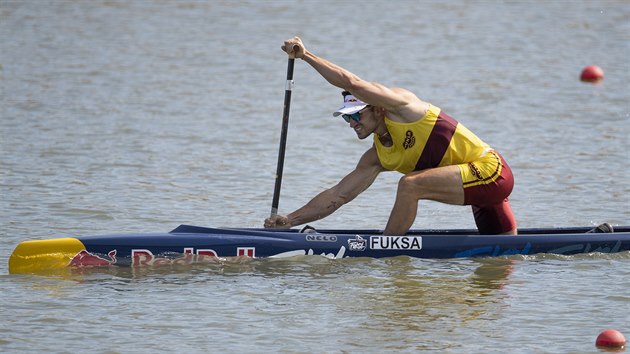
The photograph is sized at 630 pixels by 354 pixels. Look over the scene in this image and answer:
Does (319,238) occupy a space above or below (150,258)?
above

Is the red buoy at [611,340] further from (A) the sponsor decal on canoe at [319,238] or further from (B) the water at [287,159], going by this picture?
(A) the sponsor decal on canoe at [319,238]

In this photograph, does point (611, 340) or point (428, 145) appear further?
point (428, 145)

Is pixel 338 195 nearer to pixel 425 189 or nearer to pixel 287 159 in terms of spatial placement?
pixel 425 189

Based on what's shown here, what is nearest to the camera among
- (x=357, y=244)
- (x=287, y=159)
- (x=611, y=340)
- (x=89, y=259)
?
(x=611, y=340)

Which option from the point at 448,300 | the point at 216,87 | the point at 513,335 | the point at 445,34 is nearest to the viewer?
the point at 513,335

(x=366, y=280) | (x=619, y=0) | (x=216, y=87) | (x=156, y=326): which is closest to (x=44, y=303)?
(x=156, y=326)

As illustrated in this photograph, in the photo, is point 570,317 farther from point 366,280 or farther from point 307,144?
point 307,144

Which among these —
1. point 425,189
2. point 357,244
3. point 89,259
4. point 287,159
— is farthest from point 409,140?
point 287,159

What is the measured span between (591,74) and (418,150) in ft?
38.7

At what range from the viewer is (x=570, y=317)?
31.1ft

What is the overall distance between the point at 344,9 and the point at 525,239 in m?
20.3

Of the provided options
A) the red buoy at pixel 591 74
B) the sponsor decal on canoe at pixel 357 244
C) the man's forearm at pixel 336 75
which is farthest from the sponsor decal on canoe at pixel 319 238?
Result: the red buoy at pixel 591 74

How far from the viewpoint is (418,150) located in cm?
1043

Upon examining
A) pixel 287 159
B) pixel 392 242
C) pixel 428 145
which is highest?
pixel 428 145
